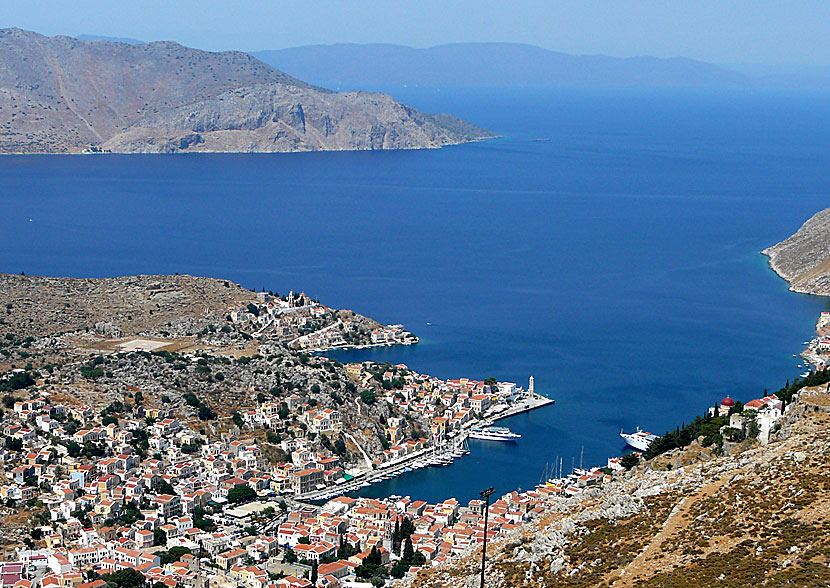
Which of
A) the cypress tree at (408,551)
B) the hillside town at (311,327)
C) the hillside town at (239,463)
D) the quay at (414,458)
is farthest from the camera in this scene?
the hillside town at (311,327)

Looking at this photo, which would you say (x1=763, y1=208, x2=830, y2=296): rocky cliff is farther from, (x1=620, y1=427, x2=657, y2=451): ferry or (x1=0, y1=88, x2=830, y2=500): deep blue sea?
(x1=620, y1=427, x2=657, y2=451): ferry

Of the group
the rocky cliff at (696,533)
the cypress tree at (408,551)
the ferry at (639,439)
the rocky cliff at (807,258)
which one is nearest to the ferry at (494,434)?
the ferry at (639,439)

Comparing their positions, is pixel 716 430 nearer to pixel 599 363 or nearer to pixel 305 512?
pixel 305 512

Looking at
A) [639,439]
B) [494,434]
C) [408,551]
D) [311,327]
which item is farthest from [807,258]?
[408,551]

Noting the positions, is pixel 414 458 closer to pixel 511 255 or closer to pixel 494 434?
pixel 494 434

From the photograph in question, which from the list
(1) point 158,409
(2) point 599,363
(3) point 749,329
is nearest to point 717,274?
(3) point 749,329

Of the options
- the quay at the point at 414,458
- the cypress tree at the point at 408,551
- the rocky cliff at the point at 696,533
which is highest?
the rocky cliff at the point at 696,533

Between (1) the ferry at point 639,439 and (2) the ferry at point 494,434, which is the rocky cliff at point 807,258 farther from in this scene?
(2) the ferry at point 494,434
